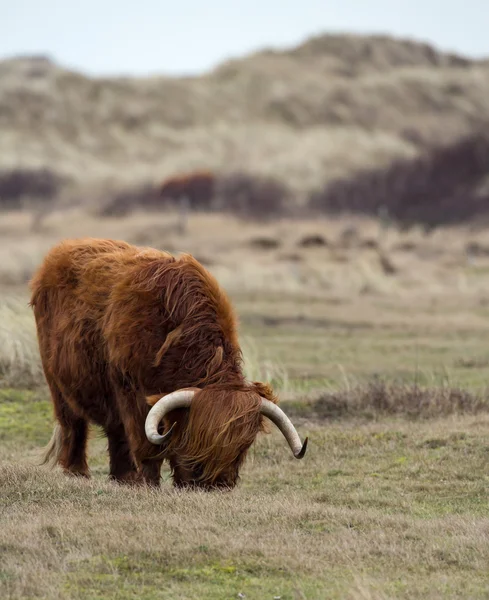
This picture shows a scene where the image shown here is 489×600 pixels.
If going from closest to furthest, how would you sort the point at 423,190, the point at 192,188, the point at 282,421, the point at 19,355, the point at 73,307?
the point at 282,421, the point at 73,307, the point at 19,355, the point at 192,188, the point at 423,190

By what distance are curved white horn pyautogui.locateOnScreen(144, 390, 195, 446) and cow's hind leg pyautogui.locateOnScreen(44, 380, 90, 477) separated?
6.07ft

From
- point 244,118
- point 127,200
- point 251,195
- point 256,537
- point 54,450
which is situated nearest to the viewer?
point 256,537

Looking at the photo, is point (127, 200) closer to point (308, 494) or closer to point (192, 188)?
point (192, 188)

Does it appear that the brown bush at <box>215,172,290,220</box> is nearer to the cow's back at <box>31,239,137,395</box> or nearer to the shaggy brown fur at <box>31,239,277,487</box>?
the cow's back at <box>31,239,137,395</box>

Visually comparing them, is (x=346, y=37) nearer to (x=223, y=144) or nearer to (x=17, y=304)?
(x=223, y=144)

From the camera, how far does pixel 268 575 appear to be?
19.6 feet

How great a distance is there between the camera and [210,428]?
7309 millimetres

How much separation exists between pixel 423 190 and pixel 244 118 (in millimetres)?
20826

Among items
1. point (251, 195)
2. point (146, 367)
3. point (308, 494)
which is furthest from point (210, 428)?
point (251, 195)

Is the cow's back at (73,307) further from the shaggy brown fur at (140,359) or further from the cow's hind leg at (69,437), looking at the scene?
the cow's hind leg at (69,437)

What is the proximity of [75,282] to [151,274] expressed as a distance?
38.3 inches

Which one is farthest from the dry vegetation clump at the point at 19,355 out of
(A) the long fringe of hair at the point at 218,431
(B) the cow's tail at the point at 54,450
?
(A) the long fringe of hair at the point at 218,431

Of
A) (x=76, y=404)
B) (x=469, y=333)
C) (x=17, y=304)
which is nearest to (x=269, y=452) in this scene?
(x=76, y=404)

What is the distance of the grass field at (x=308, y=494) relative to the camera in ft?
19.3
